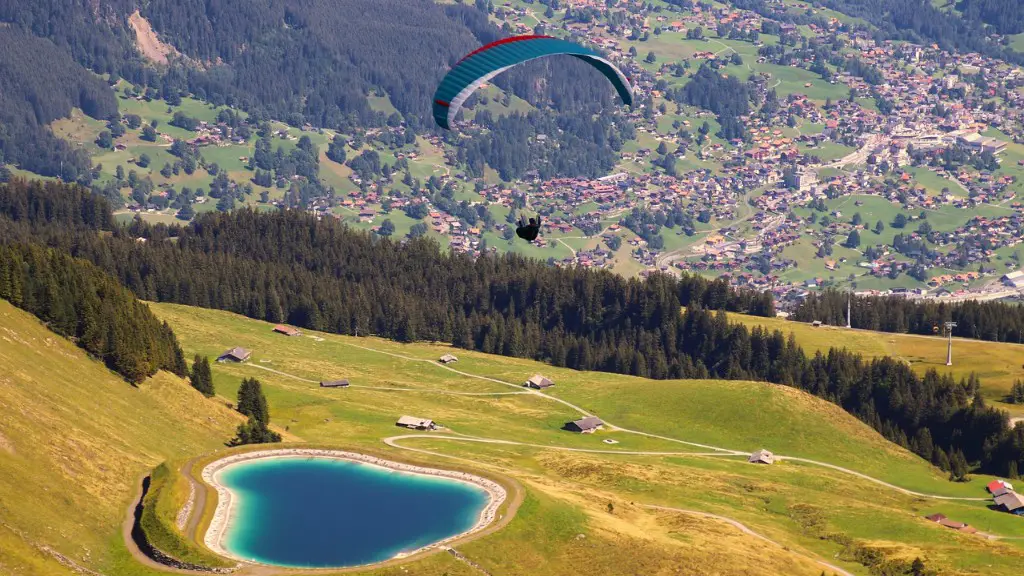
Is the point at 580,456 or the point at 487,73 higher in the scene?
the point at 487,73

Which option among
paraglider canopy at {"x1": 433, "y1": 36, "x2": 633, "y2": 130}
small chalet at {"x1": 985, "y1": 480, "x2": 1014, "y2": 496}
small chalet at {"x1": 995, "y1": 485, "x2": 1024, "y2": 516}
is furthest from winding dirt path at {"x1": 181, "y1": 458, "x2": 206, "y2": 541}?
small chalet at {"x1": 985, "y1": 480, "x2": 1014, "y2": 496}

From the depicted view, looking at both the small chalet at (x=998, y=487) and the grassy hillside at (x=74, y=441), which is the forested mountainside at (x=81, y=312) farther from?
the small chalet at (x=998, y=487)

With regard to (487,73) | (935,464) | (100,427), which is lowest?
(935,464)

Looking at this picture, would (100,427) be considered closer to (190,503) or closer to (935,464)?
(190,503)

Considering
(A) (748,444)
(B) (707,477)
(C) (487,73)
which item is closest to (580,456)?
(B) (707,477)

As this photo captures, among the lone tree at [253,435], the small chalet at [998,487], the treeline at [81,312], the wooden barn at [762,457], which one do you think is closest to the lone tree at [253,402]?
the treeline at [81,312]
